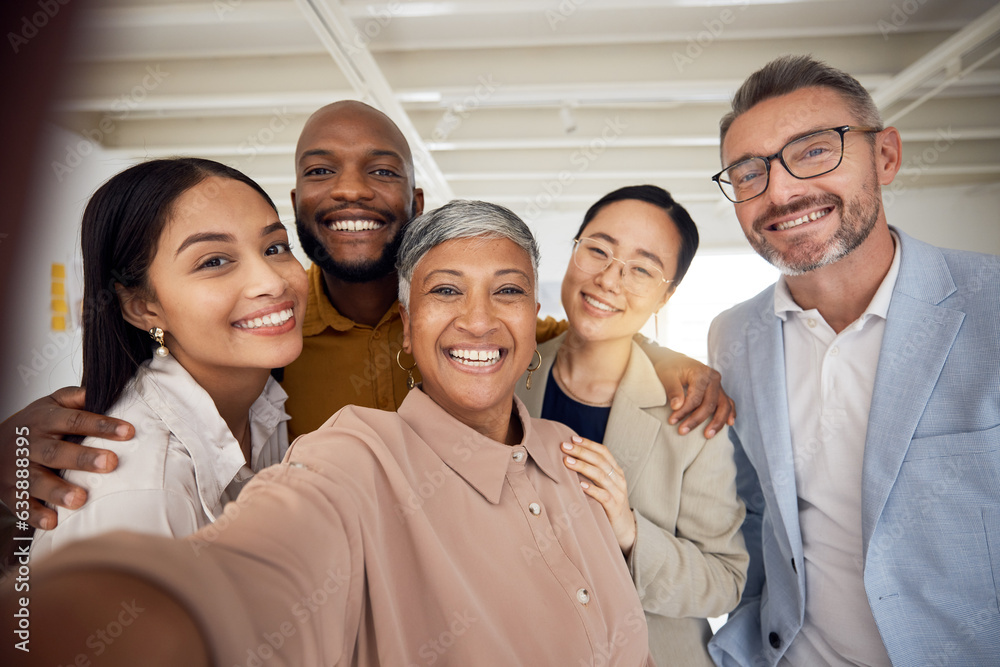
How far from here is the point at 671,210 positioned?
7.66 ft

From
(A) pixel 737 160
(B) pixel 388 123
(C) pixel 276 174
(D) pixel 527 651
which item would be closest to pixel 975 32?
(A) pixel 737 160

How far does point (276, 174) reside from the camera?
293 inches

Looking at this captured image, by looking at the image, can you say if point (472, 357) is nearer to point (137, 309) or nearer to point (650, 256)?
point (137, 309)

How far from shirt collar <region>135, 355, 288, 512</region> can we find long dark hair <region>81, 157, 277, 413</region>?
0.27 ft

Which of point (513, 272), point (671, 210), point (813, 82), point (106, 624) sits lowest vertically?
point (106, 624)

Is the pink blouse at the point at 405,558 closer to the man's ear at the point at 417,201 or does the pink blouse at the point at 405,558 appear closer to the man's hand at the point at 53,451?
the man's hand at the point at 53,451

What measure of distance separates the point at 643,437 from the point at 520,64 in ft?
12.6

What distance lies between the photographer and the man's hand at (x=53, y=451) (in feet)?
4.09

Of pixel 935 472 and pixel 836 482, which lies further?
pixel 836 482

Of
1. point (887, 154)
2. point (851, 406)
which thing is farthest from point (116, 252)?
point (887, 154)

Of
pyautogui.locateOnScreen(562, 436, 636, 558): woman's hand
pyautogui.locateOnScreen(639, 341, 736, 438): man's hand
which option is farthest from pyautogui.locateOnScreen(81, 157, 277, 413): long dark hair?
pyautogui.locateOnScreen(639, 341, 736, 438): man's hand

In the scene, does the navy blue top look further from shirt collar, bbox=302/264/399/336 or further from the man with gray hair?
shirt collar, bbox=302/264/399/336

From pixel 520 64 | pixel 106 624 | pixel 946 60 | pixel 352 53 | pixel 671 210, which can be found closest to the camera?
pixel 106 624

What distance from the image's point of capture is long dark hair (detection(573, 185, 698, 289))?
230 centimetres
